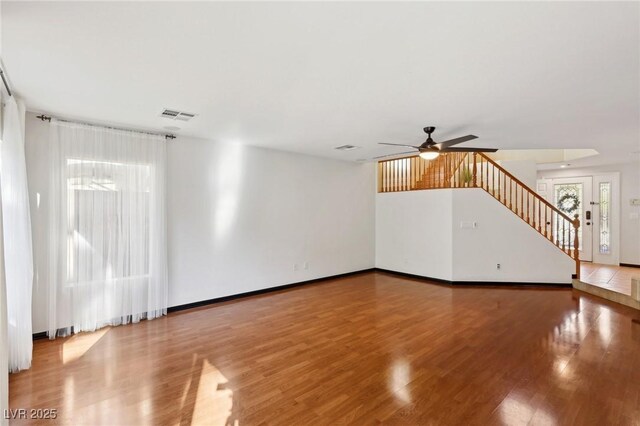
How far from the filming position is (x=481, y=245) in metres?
6.38

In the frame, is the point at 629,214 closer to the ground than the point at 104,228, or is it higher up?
higher up

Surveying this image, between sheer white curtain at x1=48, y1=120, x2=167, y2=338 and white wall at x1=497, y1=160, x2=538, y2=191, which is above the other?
white wall at x1=497, y1=160, x2=538, y2=191

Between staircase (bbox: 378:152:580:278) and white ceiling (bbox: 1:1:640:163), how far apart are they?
97.1 inches

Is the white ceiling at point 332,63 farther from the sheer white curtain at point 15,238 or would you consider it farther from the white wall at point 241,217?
the white wall at point 241,217

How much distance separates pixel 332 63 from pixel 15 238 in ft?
11.0

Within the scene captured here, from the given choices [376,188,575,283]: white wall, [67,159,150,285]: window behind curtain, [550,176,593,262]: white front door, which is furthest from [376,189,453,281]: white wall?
[67,159,150,285]: window behind curtain

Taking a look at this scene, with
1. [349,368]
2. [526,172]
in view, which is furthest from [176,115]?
[526,172]

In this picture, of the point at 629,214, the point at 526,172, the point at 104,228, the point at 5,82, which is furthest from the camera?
the point at 526,172

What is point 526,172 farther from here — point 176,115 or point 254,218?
point 176,115

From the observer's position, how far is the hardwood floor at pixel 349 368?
7.55ft

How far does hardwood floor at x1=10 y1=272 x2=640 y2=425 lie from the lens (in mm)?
2303

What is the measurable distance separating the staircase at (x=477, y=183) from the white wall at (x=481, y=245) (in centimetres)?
20

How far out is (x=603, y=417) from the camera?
87.8 inches

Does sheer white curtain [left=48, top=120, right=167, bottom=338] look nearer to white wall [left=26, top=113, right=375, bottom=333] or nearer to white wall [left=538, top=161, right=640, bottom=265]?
white wall [left=26, top=113, right=375, bottom=333]
